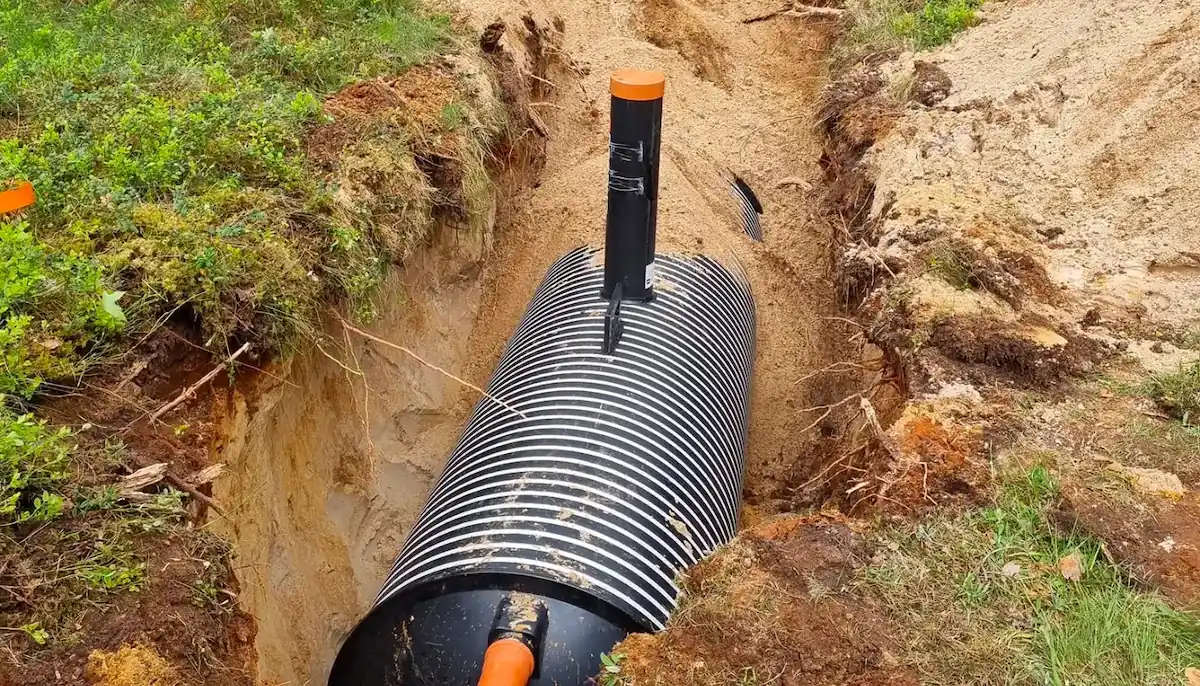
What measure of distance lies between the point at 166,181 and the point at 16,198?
579 mm

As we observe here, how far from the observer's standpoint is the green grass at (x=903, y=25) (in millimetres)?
6285

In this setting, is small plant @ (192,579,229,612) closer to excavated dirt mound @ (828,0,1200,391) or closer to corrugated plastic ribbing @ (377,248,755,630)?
corrugated plastic ribbing @ (377,248,755,630)

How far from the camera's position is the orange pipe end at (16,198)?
319 centimetres

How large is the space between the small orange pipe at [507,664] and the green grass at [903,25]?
19.4ft

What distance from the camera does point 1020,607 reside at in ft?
7.59

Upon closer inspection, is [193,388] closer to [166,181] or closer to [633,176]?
[166,181]

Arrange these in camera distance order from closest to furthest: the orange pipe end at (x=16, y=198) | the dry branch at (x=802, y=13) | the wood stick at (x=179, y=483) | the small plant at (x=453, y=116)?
the wood stick at (x=179, y=483) → the orange pipe end at (x=16, y=198) → the small plant at (x=453, y=116) → the dry branch at (x=802, y=13)

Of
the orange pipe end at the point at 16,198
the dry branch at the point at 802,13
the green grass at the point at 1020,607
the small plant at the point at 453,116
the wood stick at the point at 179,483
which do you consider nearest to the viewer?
the green grass at the point at 1020,607

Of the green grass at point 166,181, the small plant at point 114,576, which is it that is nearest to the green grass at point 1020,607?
the small plant at point 114,576

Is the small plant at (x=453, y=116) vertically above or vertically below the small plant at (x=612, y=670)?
above

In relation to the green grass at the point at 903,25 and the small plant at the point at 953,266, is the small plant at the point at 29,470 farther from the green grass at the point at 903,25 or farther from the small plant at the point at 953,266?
the green grass at the point at 903,25

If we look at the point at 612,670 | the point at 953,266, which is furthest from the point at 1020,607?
the point at 953,266

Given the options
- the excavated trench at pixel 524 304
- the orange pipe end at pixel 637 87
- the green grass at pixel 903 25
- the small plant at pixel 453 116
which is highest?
the green grass at pixel 903 25

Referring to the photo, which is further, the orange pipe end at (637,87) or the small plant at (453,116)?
the small plant at (453,116)
